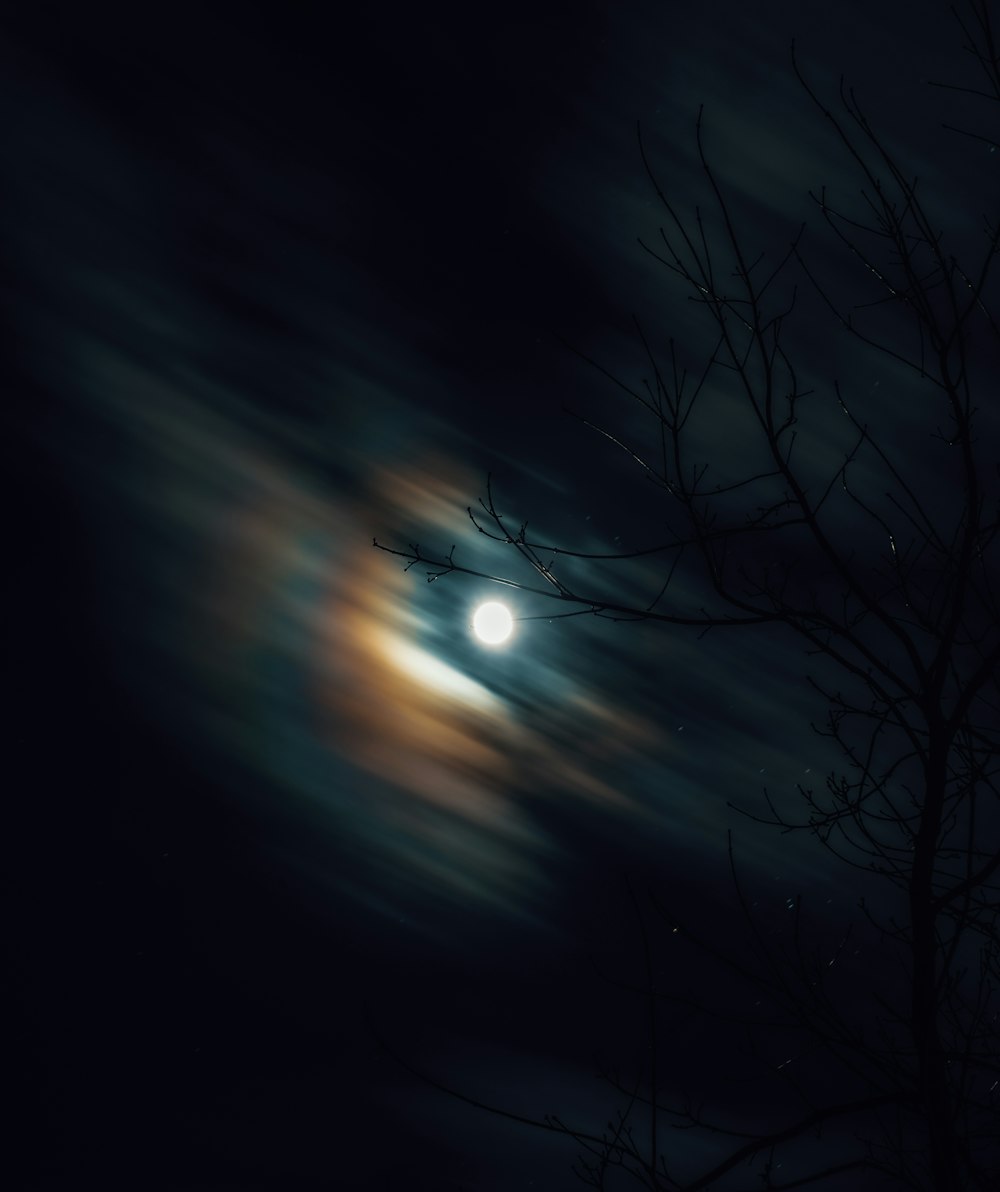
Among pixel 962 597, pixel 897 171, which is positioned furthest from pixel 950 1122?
pixel 897 171

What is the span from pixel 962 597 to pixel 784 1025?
186 centimetres

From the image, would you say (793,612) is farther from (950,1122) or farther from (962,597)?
(950,1122)

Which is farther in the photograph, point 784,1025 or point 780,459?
point 784,1025

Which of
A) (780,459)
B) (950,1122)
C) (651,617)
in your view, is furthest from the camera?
(651,617)

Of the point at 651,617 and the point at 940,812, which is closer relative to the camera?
the point at 940,812

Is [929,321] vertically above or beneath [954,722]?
above

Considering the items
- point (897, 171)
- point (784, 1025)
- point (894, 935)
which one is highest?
point (897, 171)

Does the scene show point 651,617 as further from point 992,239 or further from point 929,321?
point 992,239

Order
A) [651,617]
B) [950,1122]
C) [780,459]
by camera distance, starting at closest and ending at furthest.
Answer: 1. [950,1122]
2. [780,459]
3. [651,617]

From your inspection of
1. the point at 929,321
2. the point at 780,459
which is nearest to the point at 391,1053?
the point at 780,459

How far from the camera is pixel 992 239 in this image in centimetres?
362

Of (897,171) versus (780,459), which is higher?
(897,171)

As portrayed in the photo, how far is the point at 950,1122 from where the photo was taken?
3568 millimetres

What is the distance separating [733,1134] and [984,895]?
1379mm
